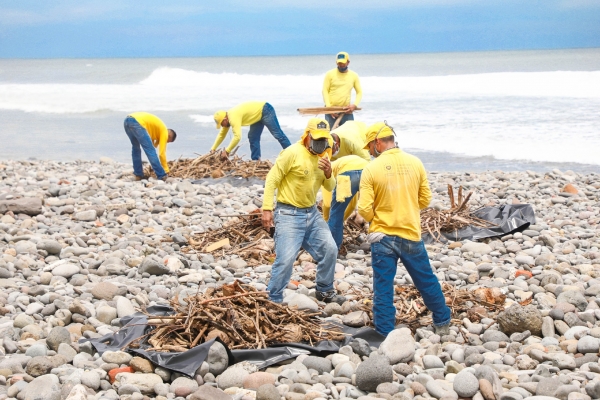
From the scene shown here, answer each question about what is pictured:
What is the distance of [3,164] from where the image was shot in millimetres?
15211

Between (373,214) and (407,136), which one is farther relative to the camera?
(407,136)

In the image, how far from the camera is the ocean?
17.9 meters

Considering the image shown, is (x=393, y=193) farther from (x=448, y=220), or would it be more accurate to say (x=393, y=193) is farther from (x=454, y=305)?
(x=448, y=220)

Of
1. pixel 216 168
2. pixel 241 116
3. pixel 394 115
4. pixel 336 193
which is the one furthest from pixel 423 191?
pixel 394 115

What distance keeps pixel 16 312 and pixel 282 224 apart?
2.48 m

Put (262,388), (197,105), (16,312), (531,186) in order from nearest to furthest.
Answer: (262,388), (16,312), (531,186), (197,105)

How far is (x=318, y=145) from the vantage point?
622 cm

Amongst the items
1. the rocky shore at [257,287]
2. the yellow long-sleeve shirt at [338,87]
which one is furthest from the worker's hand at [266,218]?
the yellow long-sleeve shirt at [338,87]

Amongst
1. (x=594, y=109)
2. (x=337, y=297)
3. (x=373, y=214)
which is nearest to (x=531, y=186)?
(x=337, y=297)

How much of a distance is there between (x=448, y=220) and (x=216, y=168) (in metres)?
5.64

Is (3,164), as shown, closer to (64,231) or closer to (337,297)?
(64,231)

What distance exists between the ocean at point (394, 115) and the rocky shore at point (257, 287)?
5.91 meters

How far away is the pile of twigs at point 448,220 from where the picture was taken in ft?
29.4

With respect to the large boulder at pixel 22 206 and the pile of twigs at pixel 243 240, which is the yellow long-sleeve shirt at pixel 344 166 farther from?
the large boulder at pixel 22 206
